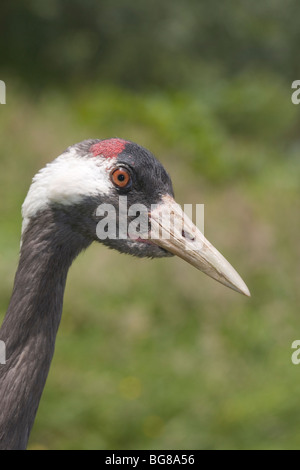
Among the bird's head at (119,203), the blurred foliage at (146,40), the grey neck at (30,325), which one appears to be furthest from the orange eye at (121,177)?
the blurred foliage at (146,40)

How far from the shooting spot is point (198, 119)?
34.6 ft

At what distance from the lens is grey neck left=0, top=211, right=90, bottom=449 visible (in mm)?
2506

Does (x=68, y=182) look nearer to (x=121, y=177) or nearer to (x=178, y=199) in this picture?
(x=121, y=177)

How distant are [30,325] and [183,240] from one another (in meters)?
0.69

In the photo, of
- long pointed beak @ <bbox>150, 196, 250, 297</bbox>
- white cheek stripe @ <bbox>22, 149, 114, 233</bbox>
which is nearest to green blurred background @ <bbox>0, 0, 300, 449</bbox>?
long pointed beak @ <bbox>150, 196, 250, 297</bbox>

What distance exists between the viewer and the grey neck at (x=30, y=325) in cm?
251

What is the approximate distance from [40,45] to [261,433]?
910 cm

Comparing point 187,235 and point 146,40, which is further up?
point 146,40

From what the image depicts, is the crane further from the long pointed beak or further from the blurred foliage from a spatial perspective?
the blurred foliage

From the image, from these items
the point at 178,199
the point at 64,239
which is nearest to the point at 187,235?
the point at 64,239

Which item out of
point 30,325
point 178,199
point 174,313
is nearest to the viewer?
point 30,325

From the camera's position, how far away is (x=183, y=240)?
8.63 ft

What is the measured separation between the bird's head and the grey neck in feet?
0.26

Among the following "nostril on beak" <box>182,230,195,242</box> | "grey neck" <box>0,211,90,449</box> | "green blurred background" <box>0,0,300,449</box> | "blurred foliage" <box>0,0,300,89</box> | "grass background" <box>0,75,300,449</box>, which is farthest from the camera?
"blurred foliage" <box>0,0,300,89</box>
